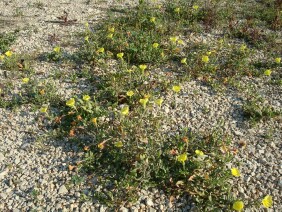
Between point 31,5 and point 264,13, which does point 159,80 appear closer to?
point 264,13

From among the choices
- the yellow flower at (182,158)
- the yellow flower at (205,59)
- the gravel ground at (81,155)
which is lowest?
the gravel ground at (81,155)

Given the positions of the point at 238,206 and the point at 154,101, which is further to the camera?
the point at 154,101

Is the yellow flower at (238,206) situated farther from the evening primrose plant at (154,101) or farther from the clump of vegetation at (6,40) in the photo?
the clump of vegetation at (6,40)

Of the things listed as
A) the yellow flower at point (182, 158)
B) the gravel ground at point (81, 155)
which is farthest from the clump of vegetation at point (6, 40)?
the yellow flower at point (182, 158)

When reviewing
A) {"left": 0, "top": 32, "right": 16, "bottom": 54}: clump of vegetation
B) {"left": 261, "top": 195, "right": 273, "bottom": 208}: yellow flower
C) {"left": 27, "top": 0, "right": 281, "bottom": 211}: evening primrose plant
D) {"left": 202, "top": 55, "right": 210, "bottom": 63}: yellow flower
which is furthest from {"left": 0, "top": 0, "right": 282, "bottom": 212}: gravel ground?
{"left": 0, "top": 32, "right": 16, "bottom": 54}: clump of vegetation

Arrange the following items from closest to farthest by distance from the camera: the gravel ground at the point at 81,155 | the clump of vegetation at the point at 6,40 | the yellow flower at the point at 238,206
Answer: the yellow flower at the point at 238,206
the gravel ground at the point at 81,155
the clump of vegetation at the point at 6,40

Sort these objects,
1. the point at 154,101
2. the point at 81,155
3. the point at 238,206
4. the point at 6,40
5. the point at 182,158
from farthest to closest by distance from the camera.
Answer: the point at 6,40 → the point at 154,101 → the point at 81,155 → the point at 182,158 → the point at 238,206

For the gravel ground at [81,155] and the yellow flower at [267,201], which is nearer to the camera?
the yellow flower at [267,201]

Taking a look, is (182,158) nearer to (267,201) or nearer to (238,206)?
(238,206)

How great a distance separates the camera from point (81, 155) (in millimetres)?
4816

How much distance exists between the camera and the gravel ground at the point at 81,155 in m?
4.25

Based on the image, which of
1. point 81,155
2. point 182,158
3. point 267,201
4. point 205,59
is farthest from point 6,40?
point 267,201

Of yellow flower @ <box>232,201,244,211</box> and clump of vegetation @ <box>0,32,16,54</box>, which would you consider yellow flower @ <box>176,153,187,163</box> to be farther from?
clump of vegetation @ <box>0,32,16,54</box>

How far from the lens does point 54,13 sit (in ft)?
28.6
